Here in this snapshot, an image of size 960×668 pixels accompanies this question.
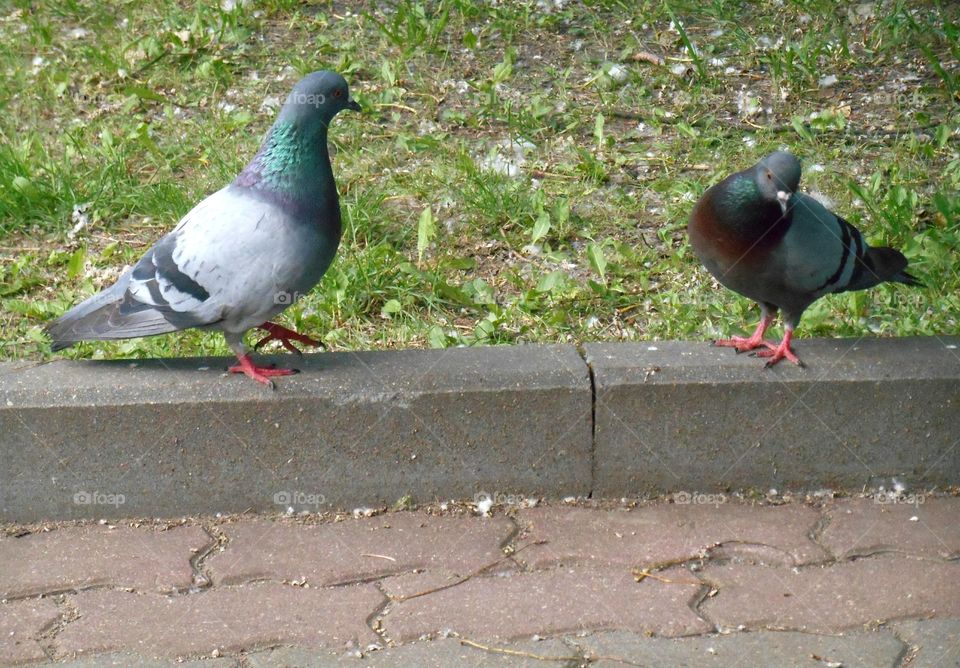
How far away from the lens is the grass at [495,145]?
3.98 metres

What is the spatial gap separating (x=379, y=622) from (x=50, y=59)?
399 cm

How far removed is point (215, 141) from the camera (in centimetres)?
486

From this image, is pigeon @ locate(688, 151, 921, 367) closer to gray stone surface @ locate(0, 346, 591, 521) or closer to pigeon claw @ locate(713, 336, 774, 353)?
pigeon claw @ locate(713, 336, 774, 353)

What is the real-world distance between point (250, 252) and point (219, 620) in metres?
0.95

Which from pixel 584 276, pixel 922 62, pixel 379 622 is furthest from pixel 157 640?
pixel 922 62

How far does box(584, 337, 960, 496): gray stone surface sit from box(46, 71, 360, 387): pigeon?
865 millimetres

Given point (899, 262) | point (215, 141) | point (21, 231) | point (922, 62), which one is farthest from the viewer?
point (922, 62)

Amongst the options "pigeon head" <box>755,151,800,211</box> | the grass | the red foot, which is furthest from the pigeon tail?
"pigeon head" <box>755,151,800,211</box>

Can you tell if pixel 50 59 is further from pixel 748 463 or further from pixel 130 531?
pixel 748 463

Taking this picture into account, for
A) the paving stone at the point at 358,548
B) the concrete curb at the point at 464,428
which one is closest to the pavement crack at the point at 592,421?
the concrete curb at the point at 464,428

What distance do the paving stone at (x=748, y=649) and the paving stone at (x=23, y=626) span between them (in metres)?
1.23

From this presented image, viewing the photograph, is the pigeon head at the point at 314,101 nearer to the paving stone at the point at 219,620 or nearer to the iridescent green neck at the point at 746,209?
the iridescent green neck at the point at 746,209

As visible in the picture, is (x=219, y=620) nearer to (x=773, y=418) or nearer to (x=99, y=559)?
(x=99, y=559)

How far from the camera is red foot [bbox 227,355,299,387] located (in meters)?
3.05
